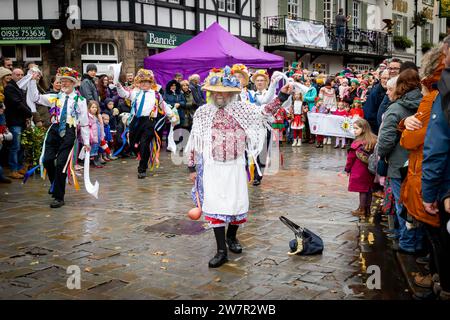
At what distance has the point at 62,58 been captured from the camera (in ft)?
57.7

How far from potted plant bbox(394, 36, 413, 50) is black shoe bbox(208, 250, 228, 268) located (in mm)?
33031

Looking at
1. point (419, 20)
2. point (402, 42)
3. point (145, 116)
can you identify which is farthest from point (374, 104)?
point (419, 20)

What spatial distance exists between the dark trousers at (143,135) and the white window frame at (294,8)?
59.2ft

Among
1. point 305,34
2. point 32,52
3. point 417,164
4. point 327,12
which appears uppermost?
point 327,12

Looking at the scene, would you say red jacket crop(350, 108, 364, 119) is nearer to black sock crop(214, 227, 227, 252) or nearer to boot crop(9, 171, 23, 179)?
boot crop(9, 171, 23, 179)

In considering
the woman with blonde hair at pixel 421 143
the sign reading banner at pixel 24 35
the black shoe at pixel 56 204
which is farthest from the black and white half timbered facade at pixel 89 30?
the woman with blonde hair at pixel 421 143

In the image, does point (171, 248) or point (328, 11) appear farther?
point (328, 11)

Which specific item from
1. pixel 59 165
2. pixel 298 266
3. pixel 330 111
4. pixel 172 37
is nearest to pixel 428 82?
pixel 298 266

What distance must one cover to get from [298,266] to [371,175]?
2511mm

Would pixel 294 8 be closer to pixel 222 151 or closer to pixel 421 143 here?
pixel 222 151

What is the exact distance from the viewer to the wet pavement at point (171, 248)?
4.47m

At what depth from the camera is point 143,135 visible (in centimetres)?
1055

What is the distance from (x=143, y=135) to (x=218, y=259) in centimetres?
584
